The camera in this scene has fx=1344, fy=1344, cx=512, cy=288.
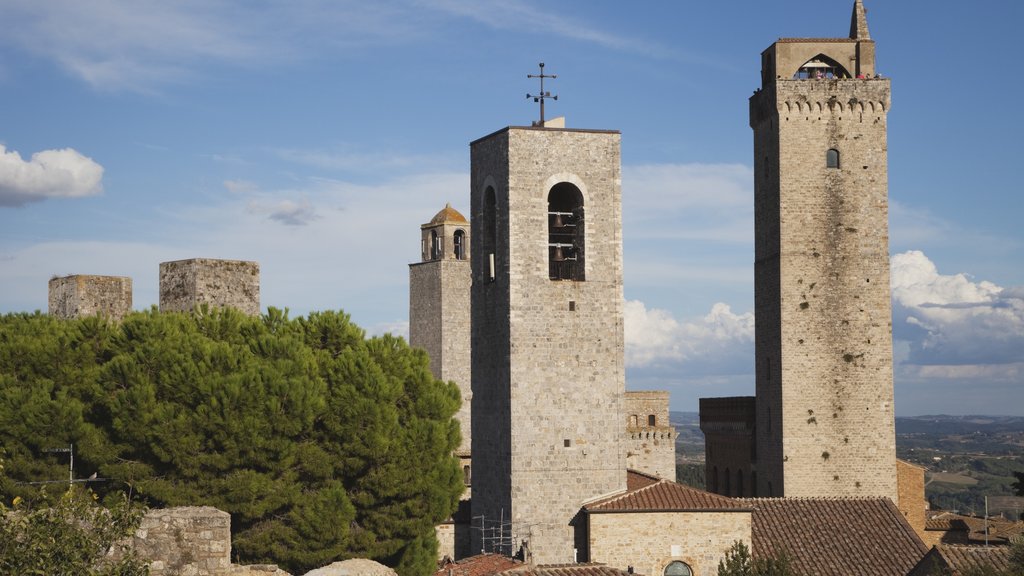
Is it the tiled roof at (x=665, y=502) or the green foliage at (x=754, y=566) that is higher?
the tiled roof at (x=665, y=502)

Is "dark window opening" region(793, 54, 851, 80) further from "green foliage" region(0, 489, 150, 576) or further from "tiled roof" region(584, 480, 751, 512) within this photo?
"green foliage" region(0, 489, 150, 576)

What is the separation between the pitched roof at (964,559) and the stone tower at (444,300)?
31318 mm

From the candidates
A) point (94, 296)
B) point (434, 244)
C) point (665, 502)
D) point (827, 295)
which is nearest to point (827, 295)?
point (827, 295)

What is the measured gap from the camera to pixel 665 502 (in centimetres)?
2770

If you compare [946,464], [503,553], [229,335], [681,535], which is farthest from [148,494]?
[946,464]

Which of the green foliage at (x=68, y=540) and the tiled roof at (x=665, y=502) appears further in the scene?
the tiled roof at (x=665, y=502)

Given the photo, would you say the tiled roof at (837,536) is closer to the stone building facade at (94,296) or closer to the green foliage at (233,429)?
the green foliage at (233,429)

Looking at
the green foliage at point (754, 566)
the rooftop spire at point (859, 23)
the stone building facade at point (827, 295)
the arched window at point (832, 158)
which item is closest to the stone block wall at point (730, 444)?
the stone building facade at point (827, 295)

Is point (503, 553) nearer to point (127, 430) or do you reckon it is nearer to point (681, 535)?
point (681, 535)

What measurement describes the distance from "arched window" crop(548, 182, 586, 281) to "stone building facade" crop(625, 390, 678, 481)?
2175 cm

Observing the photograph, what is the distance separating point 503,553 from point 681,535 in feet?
13.2

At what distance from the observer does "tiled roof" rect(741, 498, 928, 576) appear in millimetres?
28406

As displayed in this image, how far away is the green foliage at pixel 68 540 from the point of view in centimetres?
1042

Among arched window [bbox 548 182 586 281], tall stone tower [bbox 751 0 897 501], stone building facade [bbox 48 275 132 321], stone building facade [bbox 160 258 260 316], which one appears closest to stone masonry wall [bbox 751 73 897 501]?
tall stone tower [bbox 751 0 897 501]
